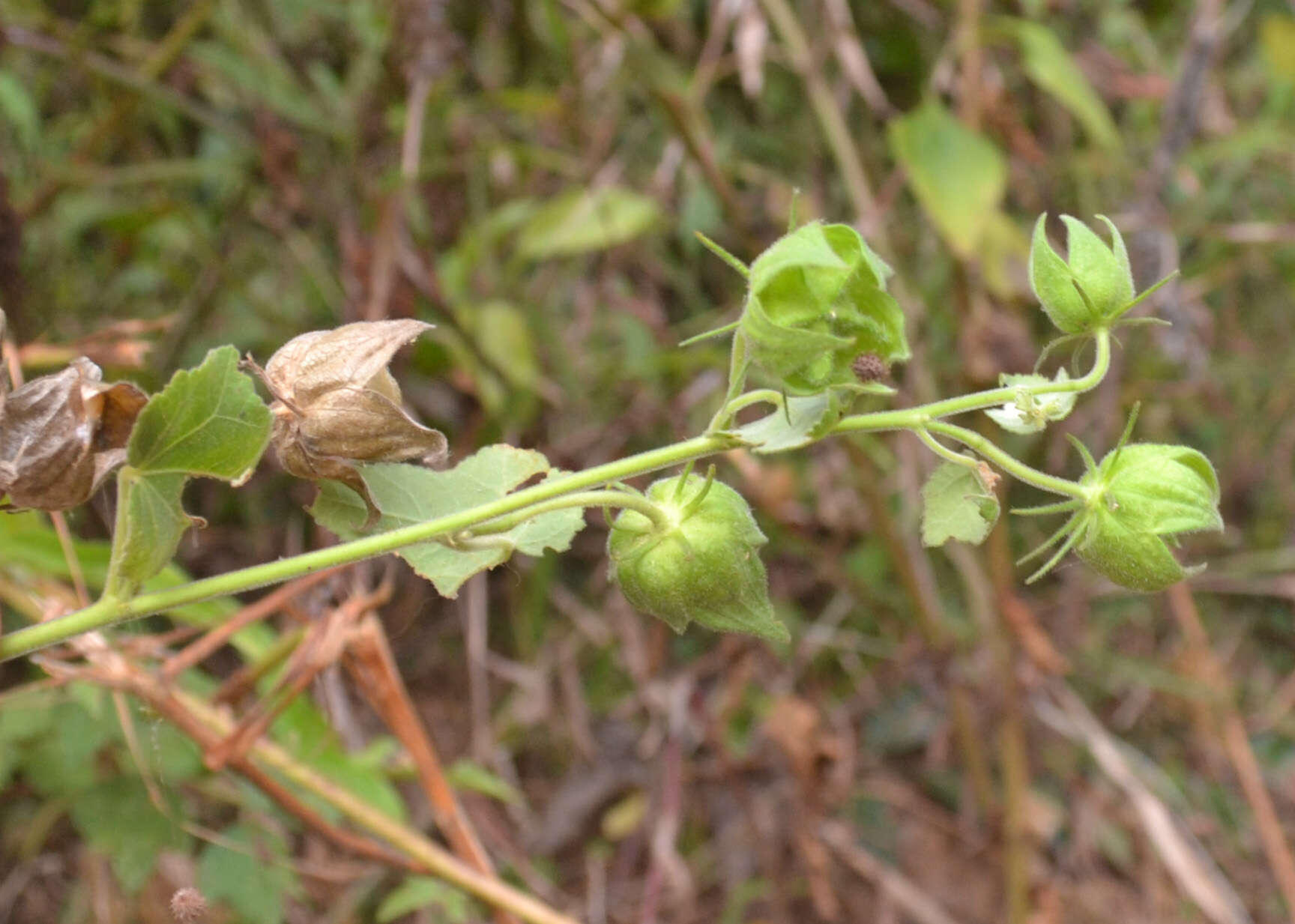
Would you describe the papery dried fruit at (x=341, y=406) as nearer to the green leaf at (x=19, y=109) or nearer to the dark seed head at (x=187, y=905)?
the dark seed head at (x=187, y=905)

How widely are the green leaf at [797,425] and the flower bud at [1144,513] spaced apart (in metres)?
0.16

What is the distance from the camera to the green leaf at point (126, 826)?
1.13 m

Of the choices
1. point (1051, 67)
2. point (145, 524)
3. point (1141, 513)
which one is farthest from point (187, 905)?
point (1051, 67)

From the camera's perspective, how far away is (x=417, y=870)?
3.56 feet

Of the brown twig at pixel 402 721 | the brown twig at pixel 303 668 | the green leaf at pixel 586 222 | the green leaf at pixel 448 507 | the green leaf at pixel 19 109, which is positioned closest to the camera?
the green leaf at pixel 448 507

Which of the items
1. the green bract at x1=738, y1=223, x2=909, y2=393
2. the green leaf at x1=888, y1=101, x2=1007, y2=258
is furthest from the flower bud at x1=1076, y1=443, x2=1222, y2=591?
the green leaf at x1=888, y1=101, x2=1007, y2=258

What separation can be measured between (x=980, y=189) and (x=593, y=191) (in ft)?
1.99

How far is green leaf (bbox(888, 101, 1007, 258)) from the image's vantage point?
1.68 m

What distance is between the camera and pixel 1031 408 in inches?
24.2

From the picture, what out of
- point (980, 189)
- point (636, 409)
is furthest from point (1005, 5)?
point (636, 409)

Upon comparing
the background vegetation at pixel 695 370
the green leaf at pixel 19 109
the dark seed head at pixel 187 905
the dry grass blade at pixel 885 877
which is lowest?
the dry grass blade at pixel 885 877

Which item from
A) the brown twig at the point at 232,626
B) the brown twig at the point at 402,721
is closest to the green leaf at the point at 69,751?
the brown twig at the point at 232,626

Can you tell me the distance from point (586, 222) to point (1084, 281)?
132 cm

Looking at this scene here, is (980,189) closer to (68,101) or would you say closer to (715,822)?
(715,822)
